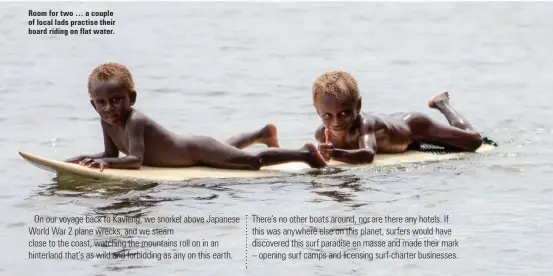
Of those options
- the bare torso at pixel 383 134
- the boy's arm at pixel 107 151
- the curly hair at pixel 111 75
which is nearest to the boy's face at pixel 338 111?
the bare torso at pixel 383 134

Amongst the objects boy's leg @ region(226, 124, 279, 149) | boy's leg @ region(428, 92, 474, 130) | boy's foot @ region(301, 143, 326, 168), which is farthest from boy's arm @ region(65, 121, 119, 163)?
boy's leg @ region(428, 92, 474, 130)

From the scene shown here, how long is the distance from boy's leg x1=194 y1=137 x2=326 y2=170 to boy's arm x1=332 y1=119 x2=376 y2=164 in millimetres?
183

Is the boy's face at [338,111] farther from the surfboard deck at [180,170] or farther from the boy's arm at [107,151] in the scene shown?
the boy's arm at [107,151]

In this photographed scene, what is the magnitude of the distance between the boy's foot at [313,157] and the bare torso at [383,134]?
0.34m

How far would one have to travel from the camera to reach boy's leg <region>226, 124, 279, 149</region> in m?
10.8

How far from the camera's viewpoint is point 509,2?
26.0m

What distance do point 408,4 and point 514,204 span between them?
679 inches

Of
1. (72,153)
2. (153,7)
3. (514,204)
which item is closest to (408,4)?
(153,7)

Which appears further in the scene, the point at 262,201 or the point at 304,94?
the point at 304,94

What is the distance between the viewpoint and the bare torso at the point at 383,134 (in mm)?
10625

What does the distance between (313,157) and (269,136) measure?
77 cm

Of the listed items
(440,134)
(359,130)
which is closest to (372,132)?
(359,130)

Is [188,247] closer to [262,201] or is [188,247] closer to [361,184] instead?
[262,201]

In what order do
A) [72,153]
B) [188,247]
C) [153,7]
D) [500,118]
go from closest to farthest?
[188,247]
[72,153]
[500,118]
[153,7]
